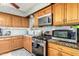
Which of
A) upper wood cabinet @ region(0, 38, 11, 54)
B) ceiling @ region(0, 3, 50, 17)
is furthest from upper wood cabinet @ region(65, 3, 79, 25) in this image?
upper wood cabinet @ region(0, 38, 11, 54)

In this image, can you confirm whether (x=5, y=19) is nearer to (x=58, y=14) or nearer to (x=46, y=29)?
(x=46, y=29)

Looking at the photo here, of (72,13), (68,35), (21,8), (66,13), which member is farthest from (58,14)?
(21,8)

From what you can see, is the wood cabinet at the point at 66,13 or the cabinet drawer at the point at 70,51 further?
the wood cabinet at the point at 66,13

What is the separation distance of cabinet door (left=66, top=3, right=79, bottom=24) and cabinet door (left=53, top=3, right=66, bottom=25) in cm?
11

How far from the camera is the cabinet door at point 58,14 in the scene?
5.37 ft

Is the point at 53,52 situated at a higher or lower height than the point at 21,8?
lower

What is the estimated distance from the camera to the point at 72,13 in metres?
1.41

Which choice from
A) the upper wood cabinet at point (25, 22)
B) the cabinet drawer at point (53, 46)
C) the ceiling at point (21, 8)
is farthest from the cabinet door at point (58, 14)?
the upper wood cabinet at point (25, 22)

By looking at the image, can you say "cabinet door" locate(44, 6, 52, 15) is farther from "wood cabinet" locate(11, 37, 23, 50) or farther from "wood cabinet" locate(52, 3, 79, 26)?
"wood cabinet" locate(11, 37, 23, 50)

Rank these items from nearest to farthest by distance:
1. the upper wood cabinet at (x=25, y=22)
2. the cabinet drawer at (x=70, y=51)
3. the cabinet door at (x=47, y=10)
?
the cabinet drawer at (x=70, y=51) → the cabinet door at (x=47, y=10) → the upper wood cabinet at (x=25, y=22)

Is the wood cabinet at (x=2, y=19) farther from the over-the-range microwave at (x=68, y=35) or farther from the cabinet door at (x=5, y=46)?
the over-the-range microwave at (x=68, y=35)

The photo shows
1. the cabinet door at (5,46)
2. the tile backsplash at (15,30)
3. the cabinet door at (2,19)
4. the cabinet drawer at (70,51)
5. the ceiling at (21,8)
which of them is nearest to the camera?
the cabinet drawer at (70,51)

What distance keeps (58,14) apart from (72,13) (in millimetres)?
373

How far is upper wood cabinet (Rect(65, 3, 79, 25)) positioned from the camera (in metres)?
1.34
